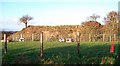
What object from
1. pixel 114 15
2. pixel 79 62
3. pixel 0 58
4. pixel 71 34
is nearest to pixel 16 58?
pixel 0 58

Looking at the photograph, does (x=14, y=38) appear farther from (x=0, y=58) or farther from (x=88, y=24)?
(x=0, y=58)

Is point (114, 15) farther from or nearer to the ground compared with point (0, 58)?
farther from the ground

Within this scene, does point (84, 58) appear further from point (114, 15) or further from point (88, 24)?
point (88, 24)

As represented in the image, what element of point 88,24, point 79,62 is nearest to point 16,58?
point 79,62

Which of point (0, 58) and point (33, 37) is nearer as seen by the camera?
point (0, 58)

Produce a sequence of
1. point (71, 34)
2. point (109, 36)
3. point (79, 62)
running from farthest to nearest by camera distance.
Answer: point (71, 34) < point (109, 36) < point (79, 62)

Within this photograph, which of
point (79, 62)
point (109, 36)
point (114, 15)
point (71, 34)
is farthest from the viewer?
point (71, 34)

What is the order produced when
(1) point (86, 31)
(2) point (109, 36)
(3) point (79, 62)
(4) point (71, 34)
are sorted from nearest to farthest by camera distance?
1. (3) point (79, 62)
2. (2) point (109, 36)
3. (1) point (86, 31)
4. (4) point (71, 34)

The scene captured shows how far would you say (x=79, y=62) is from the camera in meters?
12.6

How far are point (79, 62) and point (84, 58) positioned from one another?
77 centimetres

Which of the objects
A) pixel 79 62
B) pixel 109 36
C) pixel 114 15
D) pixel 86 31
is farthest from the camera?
pixel 86 31

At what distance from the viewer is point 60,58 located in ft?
41.7

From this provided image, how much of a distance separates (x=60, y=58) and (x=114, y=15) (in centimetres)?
1698

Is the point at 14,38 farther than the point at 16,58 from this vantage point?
Yes
